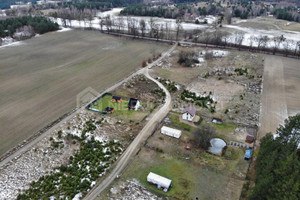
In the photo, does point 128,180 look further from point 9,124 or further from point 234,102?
point 234,102

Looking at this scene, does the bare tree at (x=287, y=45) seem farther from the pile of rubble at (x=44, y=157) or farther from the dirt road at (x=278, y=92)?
the pile of rubble at (x=44, y=157)

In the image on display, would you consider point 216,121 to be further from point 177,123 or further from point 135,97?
point 135,97

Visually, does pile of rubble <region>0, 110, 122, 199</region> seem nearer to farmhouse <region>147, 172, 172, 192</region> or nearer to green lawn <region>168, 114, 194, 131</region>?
green lawn <region>168, 114, 194, 131</region>

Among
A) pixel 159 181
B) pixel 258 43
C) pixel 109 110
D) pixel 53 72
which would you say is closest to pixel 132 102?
pixel 109 110

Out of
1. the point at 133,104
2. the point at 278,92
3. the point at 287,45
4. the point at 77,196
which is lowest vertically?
the point at 77,196

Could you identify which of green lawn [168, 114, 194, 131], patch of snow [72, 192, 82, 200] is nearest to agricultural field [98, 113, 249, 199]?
green lawn [168, 114, 194, 131]
